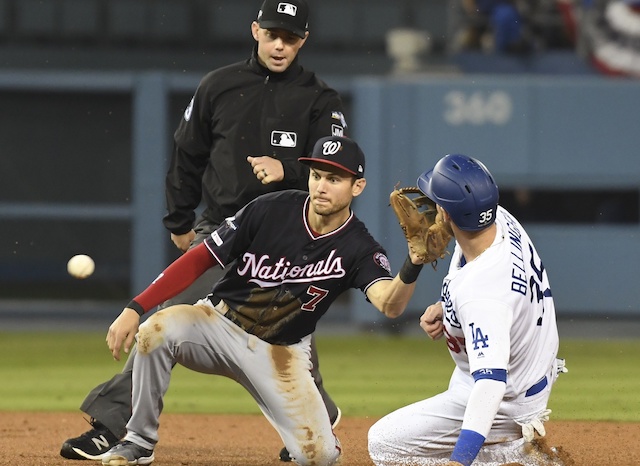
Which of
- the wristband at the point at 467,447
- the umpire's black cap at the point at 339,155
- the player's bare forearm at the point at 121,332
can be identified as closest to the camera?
the wristband at the point at 467,447

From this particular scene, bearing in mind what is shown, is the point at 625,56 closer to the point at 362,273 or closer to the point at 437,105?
the point at 437,105

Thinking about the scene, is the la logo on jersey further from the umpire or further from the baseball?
the baseball

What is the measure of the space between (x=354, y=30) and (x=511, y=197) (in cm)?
856

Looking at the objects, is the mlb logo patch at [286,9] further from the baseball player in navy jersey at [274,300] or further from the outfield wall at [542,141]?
the outfield wall at [542,141]

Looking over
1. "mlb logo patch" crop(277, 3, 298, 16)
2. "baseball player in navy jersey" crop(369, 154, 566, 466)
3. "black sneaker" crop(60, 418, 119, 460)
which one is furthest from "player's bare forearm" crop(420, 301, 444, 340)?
"mlb logo patch" crop(277, 3, 298, 16)

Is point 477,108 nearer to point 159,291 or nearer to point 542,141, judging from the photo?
point 542,141

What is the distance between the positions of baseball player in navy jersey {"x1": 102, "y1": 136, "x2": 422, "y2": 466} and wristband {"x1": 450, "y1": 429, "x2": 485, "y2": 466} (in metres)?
0.99

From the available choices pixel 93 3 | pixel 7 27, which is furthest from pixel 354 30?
pixel 7 27

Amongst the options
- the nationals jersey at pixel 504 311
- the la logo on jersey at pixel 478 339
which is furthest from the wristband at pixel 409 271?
the la logo on jersey at pixel 478 339

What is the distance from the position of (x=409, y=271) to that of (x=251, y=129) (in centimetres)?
137

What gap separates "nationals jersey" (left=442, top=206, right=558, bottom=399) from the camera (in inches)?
164

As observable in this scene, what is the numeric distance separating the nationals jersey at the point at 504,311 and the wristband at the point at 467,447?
0.23 metres

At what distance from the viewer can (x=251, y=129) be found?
18.6 ft

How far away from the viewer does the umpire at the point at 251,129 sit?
5598 millimetres
